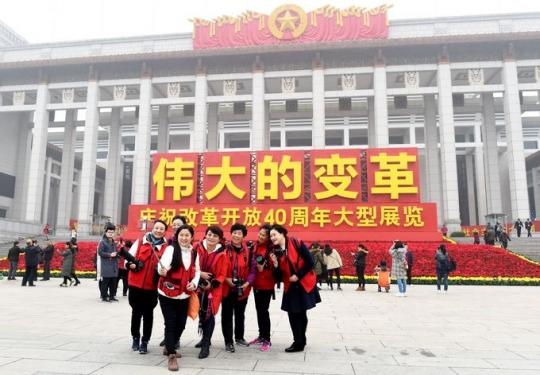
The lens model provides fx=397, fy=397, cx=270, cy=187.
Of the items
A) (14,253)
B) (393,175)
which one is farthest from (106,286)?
(393,175)

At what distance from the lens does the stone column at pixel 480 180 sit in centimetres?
3422

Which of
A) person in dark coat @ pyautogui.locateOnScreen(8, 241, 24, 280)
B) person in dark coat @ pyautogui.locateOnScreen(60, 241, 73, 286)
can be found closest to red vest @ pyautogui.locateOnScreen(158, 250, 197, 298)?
person in dark coat @ pyautogui.locateOnScreen(60, 241, 73, 286)

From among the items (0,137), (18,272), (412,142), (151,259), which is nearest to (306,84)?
(412,142)

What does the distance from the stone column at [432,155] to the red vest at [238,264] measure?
2547 centimetres

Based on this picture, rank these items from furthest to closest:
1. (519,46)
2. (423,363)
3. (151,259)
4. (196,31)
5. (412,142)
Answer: (412,142), (196,31), (519,46), (151,259), (423,363)

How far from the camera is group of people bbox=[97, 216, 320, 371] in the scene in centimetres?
405

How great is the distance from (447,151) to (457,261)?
13.0m

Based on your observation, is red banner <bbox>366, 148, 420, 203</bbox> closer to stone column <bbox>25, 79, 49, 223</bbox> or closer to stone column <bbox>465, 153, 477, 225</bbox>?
stone column <bbox>465, 153, 477, 225</bbox>

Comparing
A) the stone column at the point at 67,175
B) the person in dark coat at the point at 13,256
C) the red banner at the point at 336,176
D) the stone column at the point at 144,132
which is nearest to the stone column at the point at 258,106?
the stone column at the point at 144,132

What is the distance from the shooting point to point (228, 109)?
31.9 meters

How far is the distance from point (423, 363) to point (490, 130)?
93.0 ft

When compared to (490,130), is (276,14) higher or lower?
higher

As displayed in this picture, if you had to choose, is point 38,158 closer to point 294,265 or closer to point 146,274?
point 146,274

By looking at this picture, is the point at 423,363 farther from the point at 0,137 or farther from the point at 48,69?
the point at 0,137
